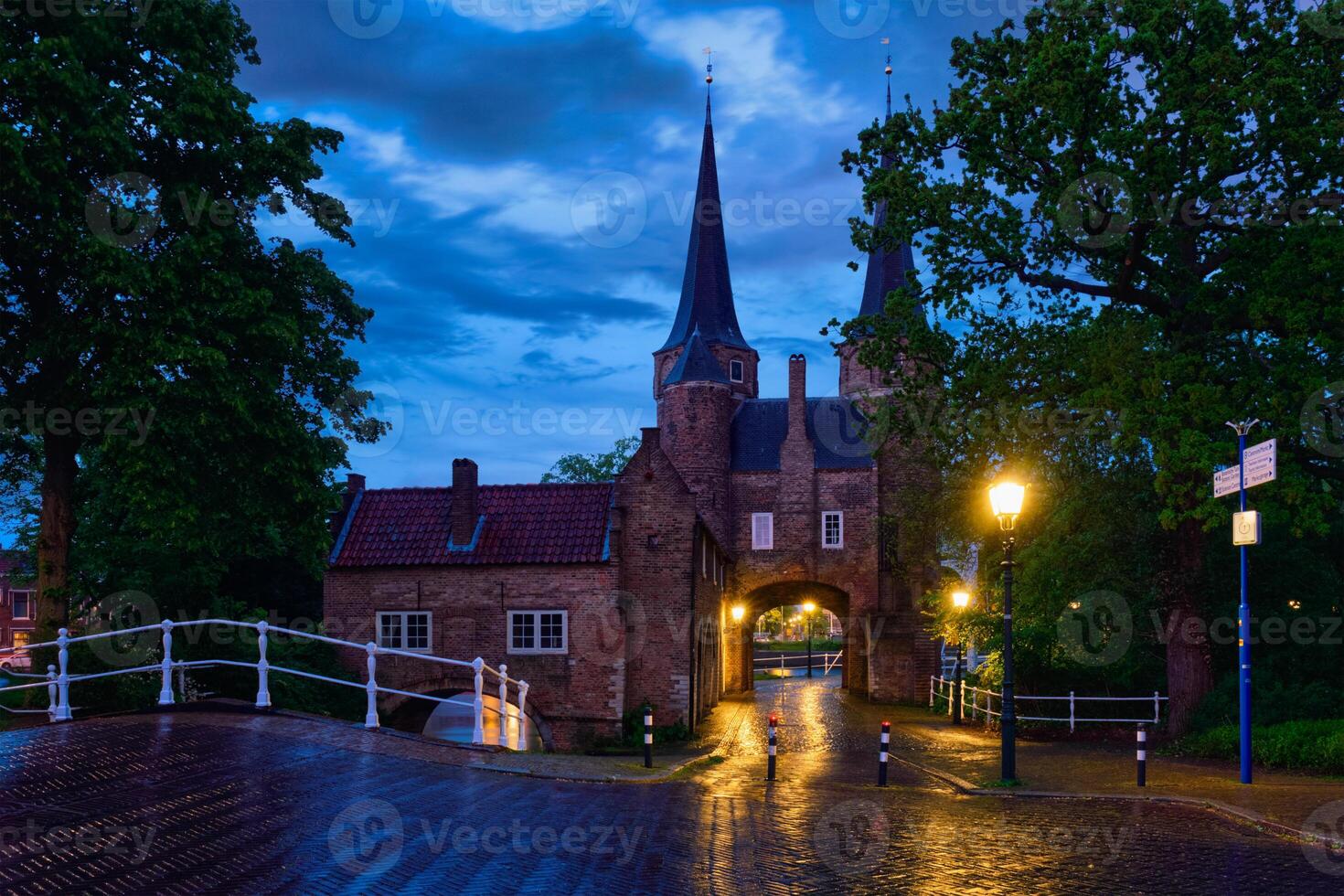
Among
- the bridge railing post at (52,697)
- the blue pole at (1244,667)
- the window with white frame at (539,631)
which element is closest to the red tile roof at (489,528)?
the window with white frame at (539,631)

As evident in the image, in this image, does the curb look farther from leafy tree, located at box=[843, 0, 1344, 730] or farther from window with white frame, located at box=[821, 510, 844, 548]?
window with white frame, located at box=[821, 510, 844, 548]

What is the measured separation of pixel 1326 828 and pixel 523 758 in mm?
9687

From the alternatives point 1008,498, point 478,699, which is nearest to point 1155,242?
point 1008,498

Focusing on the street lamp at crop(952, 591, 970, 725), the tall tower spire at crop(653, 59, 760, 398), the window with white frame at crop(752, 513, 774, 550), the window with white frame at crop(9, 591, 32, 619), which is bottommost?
the window with white frame at crop(9, 591, 32, 619)

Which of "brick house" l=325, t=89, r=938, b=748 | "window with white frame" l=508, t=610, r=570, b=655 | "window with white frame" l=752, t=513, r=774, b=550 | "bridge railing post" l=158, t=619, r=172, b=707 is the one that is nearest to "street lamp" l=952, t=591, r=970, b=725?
"brick house" l=325, t=89, r=938, b=748

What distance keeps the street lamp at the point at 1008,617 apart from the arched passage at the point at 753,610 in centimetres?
2994

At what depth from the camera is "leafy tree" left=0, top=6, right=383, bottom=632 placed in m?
17.2

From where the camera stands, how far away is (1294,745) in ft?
53.7

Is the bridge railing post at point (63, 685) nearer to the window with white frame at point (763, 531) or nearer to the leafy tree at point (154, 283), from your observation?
the leafy tree at point (154, 283)

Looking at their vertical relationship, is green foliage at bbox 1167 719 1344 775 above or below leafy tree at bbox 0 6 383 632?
below

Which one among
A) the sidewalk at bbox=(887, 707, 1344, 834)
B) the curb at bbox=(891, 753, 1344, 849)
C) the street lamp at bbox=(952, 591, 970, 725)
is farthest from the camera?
the street lamp at bbox=(952, 591, 970, 725)

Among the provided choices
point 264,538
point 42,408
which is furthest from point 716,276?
point 42,408

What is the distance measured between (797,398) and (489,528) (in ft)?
73.4

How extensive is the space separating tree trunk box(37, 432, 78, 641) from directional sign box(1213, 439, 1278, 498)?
18.5m
